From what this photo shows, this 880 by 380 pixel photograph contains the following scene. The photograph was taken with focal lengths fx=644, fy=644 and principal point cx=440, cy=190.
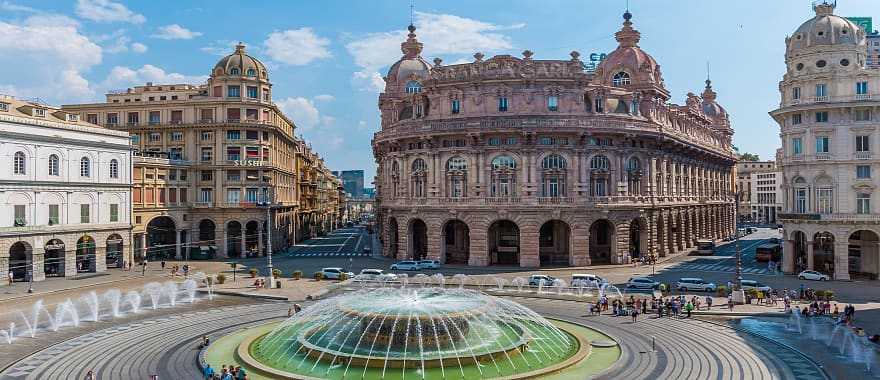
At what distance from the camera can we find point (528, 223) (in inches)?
2822

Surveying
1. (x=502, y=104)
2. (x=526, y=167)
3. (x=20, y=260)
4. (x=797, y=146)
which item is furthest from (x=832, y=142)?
(x=20, y=260)

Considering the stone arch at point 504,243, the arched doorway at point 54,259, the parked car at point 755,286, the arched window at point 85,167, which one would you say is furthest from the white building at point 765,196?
the arched doorway at point 54,259

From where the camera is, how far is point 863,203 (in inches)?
2411

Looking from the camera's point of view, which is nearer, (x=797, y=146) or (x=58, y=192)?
(x=797, y=146)

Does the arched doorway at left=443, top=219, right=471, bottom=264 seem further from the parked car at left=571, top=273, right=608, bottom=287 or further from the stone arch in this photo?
the parked car at left=571, top=273, right=608, bottom=287

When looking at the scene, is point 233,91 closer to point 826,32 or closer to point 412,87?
point 412,87

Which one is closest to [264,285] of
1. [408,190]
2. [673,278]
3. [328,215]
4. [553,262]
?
[408,190]

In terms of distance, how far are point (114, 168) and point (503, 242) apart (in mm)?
45472

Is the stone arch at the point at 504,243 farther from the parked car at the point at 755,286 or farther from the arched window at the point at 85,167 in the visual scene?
the arched window at the point at 85,167

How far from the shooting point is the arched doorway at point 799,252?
6725cm

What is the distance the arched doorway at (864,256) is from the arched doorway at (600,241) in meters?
25.0

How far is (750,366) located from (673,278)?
3333 centimetres

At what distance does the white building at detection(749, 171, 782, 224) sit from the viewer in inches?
7293

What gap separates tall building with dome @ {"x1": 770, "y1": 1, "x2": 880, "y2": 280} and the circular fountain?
39940mm
